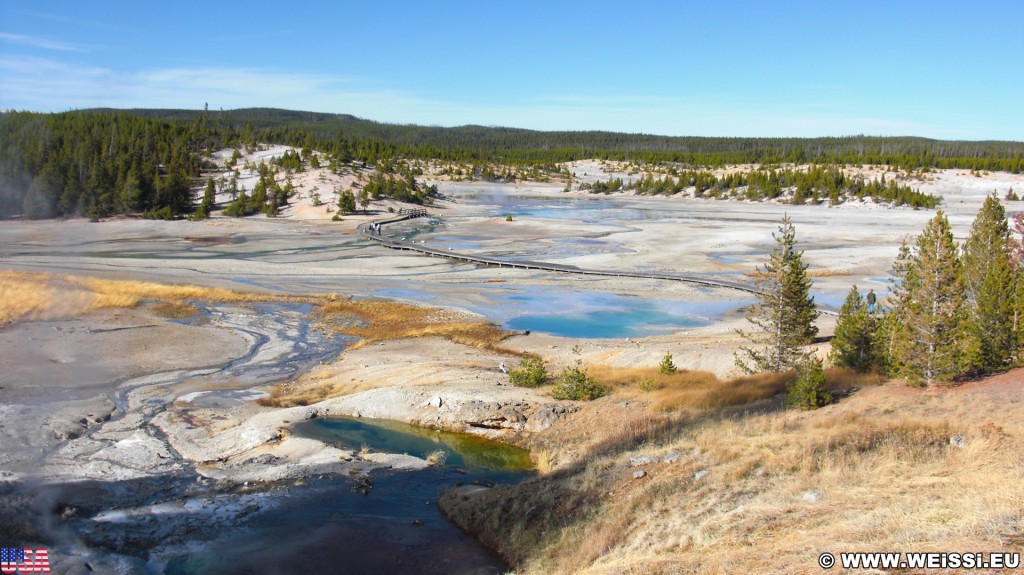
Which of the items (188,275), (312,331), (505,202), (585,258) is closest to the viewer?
(312,331)

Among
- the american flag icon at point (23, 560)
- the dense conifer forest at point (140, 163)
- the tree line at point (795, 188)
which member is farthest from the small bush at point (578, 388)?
the tree line at point (795, 188)

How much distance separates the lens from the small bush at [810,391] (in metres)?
18.3

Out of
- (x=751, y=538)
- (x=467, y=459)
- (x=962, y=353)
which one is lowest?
(x=467, y=459)

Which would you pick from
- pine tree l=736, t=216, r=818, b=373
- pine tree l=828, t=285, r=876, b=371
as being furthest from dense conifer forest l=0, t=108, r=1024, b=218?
pine tree l=828, t=285, r=876, b=371

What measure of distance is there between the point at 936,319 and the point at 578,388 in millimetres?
9656

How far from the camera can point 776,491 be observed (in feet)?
42.9

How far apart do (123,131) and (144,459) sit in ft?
329

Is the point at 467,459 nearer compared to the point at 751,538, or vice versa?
the point at 751,538

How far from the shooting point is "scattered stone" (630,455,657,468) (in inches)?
626

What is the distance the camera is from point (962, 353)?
18328 mm

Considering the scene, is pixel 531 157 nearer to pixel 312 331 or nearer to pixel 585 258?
pixel 585 258

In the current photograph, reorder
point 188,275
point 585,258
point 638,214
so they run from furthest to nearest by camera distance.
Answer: point 638,214
point 585,258
point 188,275

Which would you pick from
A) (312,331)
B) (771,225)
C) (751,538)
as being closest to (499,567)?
(751,538)

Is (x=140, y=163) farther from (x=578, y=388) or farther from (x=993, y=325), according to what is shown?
(x=993, y=325)
